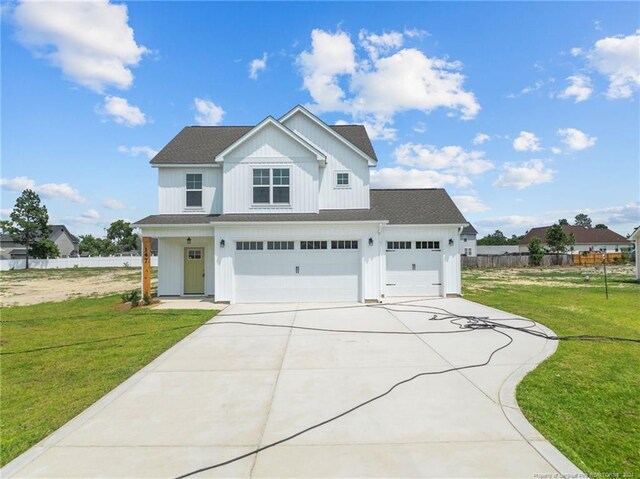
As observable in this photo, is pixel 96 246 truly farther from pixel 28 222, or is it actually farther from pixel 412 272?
pixel 412 272

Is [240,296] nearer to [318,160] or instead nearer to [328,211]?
[328,211]

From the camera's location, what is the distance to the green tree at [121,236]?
240 feet

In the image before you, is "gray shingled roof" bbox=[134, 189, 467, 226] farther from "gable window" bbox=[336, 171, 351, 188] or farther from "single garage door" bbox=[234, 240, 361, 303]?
"gable window" bbox=[336, 171, 351, 188]

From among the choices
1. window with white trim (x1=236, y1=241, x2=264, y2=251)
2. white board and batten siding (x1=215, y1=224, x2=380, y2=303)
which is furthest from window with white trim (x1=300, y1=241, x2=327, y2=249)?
window with white trim (x1=236, y1=241, x2=264, y2=251)

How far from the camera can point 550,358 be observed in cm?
648

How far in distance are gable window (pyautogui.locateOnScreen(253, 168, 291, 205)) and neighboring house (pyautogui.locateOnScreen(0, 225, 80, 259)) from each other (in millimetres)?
59139

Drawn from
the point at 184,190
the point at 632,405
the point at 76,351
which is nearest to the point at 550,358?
the point at 632,405

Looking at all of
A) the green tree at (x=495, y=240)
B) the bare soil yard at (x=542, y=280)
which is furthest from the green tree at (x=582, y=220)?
the bare soil yard at (x=542, y=280)

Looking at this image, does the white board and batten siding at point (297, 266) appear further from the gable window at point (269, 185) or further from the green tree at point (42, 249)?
the green tree at point (42, 249)

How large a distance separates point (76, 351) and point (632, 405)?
909 centimetres

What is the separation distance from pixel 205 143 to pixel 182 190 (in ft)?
8.49

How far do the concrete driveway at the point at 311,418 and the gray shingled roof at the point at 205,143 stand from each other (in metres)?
10.1

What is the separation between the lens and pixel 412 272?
15.4 metres

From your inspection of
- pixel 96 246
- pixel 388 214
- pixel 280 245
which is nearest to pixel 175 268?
pixel 280 245
